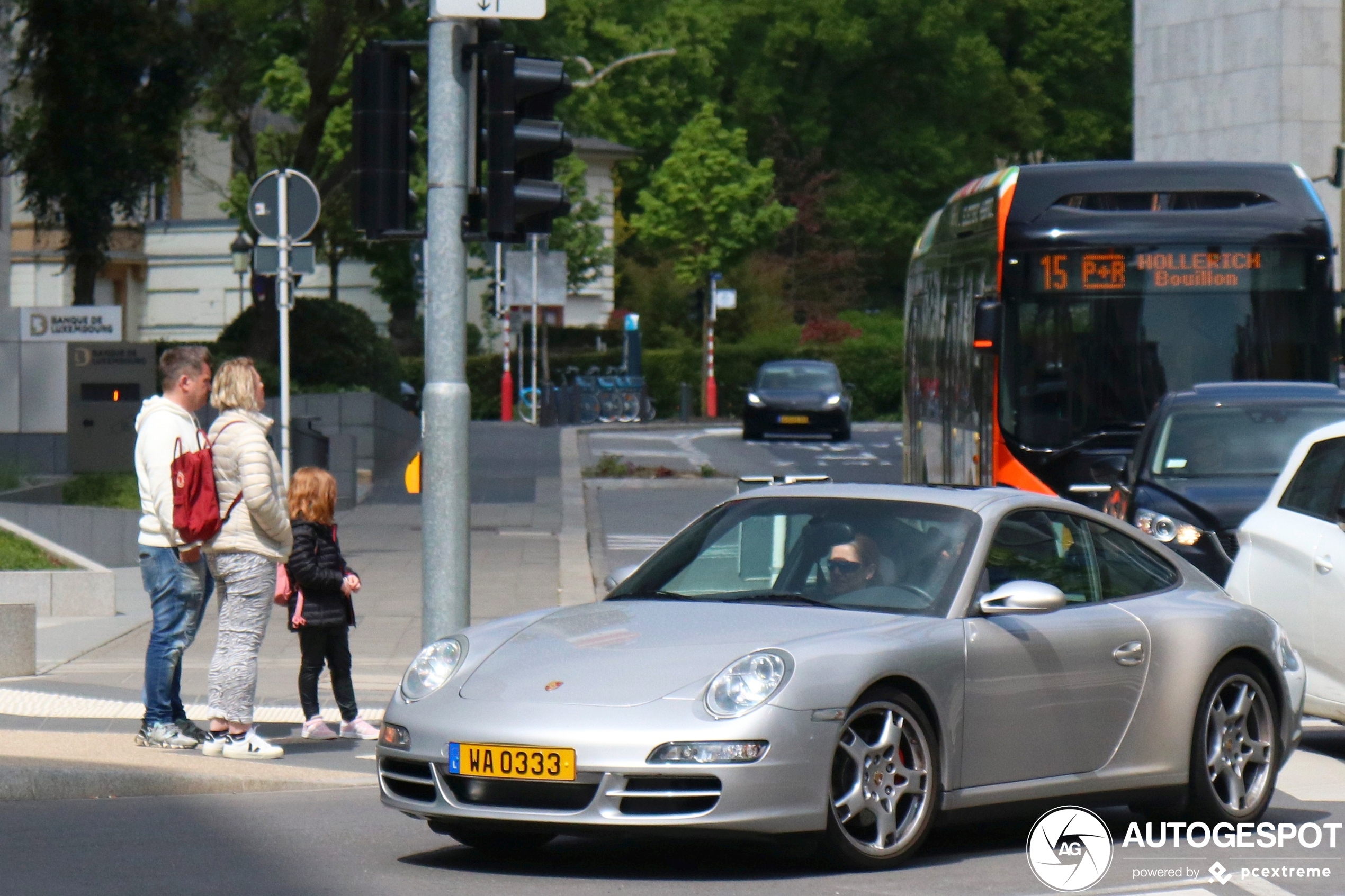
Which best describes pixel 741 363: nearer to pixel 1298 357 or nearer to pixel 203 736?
pixel 1298 357

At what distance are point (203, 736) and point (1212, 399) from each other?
7172mm

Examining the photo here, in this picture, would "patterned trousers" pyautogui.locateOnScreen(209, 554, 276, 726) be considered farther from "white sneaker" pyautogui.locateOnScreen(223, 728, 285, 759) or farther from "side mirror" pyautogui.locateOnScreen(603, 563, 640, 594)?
"side mirror" pyautogui.locateOnScreen(603, 563, 640, 594)

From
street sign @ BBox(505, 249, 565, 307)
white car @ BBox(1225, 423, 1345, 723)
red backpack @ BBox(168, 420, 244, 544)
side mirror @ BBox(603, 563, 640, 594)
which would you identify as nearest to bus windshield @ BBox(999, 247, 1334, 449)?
white car @ BBox(1225, 423, 1345, 723)

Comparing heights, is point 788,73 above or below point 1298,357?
above

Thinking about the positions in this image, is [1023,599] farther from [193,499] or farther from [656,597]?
A: [193,499]

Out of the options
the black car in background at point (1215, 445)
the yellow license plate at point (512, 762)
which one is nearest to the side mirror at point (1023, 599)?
the yellow license plate at point (512, 762)

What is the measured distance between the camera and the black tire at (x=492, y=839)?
6.77 m

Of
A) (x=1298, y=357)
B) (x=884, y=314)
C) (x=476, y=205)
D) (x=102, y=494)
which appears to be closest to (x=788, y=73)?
(x=884, y=314)

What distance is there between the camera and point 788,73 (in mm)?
70250

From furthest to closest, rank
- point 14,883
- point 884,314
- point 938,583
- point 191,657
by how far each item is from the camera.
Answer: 1. point 884,314
2. point 191,657
3. point 938,583
4. point 14,883

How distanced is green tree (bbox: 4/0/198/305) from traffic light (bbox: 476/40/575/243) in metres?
19.6

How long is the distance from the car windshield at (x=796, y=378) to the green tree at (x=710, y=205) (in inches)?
526

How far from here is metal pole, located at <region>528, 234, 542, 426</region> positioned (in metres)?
47.3

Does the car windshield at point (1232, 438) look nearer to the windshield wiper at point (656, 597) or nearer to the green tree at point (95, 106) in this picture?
the windshield wiper at point (656, 597)
